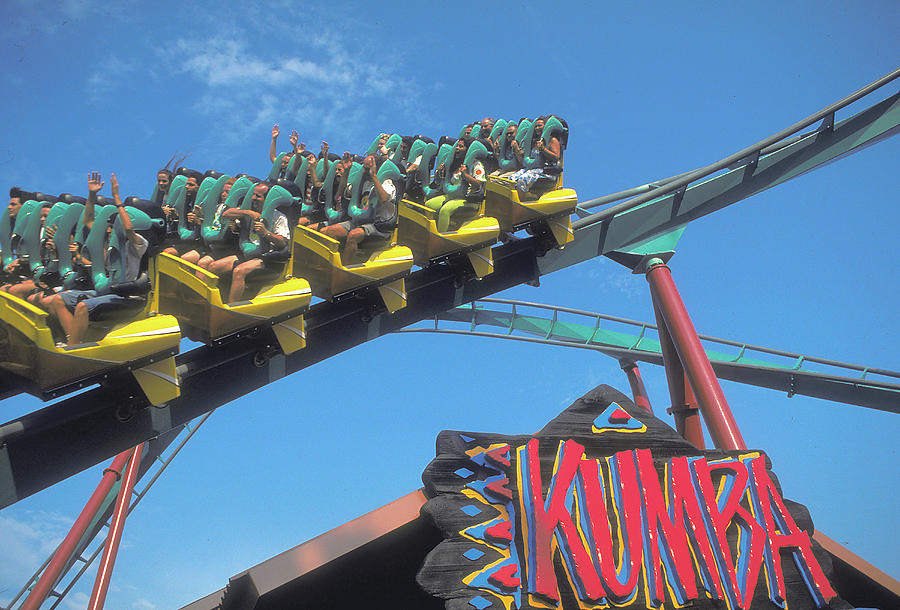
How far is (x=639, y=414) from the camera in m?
4.30

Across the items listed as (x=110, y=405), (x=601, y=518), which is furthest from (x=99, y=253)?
(x=601, y=518)

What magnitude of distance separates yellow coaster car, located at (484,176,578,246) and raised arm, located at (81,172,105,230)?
3.45 m

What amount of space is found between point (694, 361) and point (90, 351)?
467cm

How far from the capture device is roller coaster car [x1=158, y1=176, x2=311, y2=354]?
16.2 ft

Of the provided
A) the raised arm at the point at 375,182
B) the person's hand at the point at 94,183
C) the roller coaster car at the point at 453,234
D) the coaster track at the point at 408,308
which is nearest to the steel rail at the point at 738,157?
the coaster track at the point at 408,308

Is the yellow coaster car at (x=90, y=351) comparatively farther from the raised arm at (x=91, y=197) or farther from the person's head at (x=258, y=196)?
the person's head at (x=258, y=196)

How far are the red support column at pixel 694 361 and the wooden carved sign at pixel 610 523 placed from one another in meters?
1.66

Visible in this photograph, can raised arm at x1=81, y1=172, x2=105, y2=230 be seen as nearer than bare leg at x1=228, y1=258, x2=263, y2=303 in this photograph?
Yes

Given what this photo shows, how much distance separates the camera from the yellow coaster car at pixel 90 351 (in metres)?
4.16

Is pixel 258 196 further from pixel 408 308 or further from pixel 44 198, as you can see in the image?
pixel 408 308

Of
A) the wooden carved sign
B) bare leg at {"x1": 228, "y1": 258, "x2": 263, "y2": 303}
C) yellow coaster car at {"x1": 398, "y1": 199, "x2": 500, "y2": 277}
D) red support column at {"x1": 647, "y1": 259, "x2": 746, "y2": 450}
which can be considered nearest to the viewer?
the wooden carved sign

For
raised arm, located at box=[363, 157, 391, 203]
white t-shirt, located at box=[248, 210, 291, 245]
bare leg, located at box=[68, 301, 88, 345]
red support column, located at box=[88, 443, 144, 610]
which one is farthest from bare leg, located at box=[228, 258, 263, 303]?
red support column, located at box=[88, 443, 144, 610]

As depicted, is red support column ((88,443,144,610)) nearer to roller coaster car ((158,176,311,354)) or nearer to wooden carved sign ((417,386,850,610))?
roller coaster car ((158,176,311,354))

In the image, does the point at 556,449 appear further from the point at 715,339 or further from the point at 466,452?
the point at 715,339
